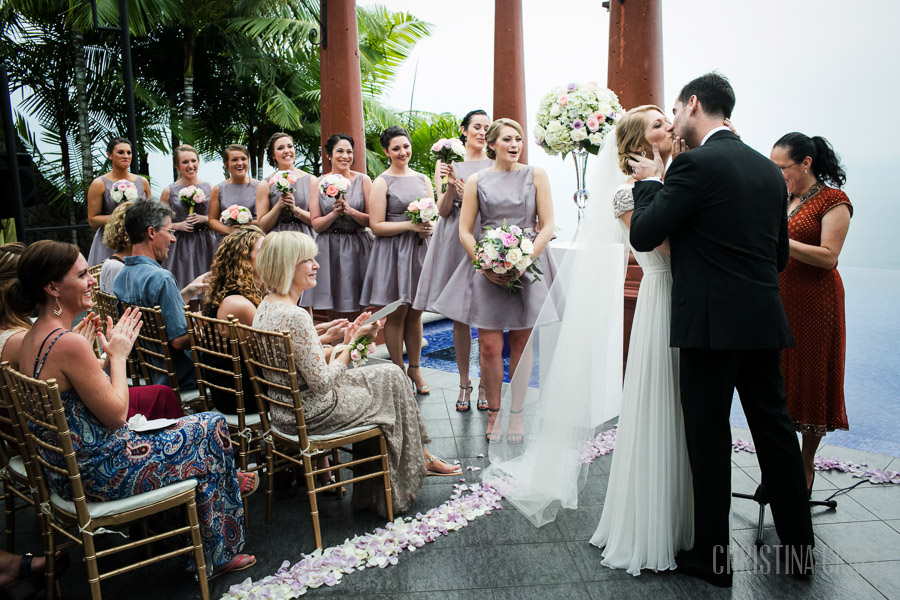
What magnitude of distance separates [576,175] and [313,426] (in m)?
1.98

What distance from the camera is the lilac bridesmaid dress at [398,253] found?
515 centimetres

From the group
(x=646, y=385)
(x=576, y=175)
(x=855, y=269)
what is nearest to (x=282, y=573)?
(x=646, y=385)

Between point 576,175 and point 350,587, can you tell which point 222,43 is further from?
point 350,587

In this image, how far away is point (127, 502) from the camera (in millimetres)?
2408

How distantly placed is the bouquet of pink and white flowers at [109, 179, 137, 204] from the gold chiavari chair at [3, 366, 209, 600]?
3583 millimetres

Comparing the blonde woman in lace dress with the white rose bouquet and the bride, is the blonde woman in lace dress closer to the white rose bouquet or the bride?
the bride

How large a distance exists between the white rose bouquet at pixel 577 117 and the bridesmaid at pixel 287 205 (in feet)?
8.54

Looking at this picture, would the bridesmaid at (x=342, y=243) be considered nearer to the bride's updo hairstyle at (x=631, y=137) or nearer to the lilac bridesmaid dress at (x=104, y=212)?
the lilac bridesmaid dress at (x=104, y=212)

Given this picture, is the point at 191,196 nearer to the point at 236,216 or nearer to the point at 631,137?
the point at 236,216

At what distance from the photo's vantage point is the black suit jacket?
242 cm

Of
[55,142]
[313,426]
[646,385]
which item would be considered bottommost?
[313,426]

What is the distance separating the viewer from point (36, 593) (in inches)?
106

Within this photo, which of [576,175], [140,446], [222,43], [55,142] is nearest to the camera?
[140,446]

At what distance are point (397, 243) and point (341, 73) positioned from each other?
229cm
